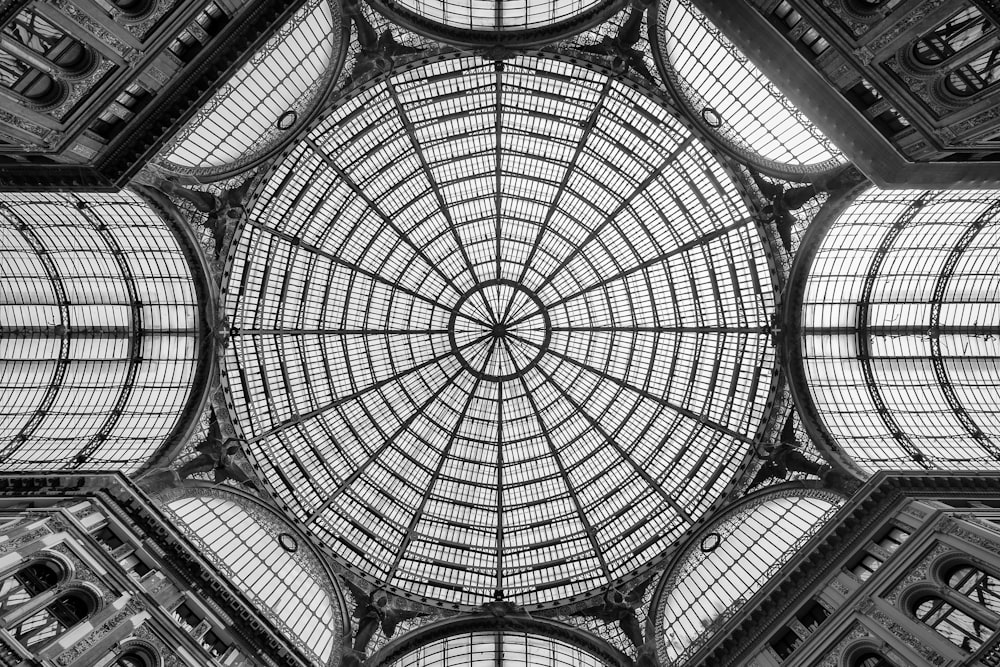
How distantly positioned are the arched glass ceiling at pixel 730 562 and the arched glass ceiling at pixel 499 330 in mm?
1928

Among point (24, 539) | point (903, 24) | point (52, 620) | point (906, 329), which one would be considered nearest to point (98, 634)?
point (52, 620)

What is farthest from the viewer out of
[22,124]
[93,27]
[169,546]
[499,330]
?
[499,330]

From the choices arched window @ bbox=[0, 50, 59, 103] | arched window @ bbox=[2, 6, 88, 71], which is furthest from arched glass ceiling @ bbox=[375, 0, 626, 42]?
arched window @ bbox=[0, 50, 59, 103]

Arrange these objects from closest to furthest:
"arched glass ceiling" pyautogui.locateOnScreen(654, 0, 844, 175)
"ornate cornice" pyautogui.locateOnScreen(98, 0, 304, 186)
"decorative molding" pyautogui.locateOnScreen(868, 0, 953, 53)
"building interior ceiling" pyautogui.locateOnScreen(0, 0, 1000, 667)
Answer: "decorative molding" pyautogui.locateOnScreen(868, 0, 953, 53) → "ornate cornice" pyautogui.locateOnScreen(98, 0, 304, 186) → "arched glass ceiling" pyautogui.locateOnScreen(654, 0, 844, 175) → "building interior ceiling" pyautogui.locateOnScreen(0, 0, 1000, 667)

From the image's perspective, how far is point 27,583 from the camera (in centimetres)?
2086

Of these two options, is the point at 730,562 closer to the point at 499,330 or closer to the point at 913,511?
the point at 913,511

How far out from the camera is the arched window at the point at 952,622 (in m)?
18.5

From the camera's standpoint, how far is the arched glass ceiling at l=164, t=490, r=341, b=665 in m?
29.0

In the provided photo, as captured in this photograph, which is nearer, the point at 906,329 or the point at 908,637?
the point at 908,637

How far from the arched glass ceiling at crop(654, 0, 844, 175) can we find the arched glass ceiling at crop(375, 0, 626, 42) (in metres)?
3.86

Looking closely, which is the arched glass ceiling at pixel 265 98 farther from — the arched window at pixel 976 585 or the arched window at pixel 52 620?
the arched window at pixel 976 585

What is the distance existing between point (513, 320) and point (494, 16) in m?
19.3

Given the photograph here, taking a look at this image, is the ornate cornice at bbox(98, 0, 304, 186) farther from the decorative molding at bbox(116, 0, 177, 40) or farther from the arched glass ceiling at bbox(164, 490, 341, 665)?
the arched glass ceiling at bbox(164, 490, 341, 665)

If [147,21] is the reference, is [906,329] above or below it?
above
